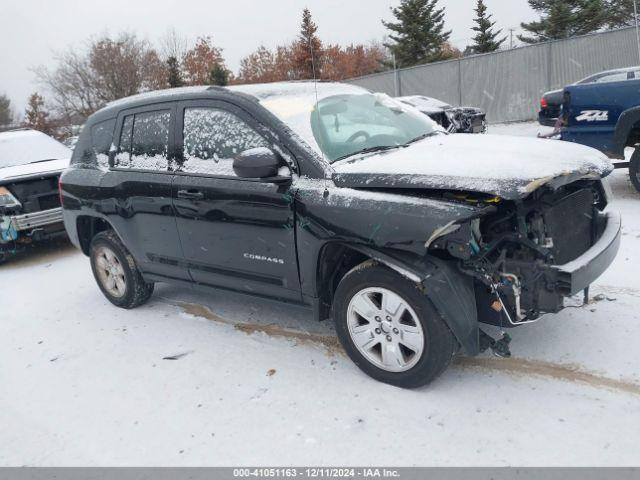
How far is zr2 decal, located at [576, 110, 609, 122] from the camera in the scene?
22.3 ft

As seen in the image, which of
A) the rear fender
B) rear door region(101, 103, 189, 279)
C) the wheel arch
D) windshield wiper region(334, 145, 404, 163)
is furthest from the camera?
the rear fender

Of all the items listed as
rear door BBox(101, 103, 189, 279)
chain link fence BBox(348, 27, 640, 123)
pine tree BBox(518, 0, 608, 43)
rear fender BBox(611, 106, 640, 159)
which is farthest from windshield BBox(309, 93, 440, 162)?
pine tree BBox(518, 0, 608, 43)

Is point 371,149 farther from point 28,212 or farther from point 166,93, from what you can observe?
point 28,212

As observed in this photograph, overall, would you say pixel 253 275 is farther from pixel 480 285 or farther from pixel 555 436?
pixel 555 436

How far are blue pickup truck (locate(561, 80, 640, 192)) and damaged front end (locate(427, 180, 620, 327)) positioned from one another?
13.4ft

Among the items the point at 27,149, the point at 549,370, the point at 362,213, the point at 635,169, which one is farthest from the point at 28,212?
the point at 635,169

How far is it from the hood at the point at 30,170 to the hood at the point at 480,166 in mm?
5484

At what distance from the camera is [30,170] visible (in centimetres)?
745

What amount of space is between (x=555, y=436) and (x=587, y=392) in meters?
0.47

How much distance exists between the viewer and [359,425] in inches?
117

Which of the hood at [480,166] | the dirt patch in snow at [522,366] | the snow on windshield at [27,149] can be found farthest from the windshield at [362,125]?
the snow on windshield at [27,149]

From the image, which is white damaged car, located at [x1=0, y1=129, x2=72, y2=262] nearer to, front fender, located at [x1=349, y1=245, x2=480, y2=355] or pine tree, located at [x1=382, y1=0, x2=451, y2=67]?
front fender, located at [x1=349, y1=245, x2=480, y2=355]

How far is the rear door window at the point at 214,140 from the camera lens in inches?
147

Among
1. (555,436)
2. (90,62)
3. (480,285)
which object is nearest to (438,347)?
(480,285)
